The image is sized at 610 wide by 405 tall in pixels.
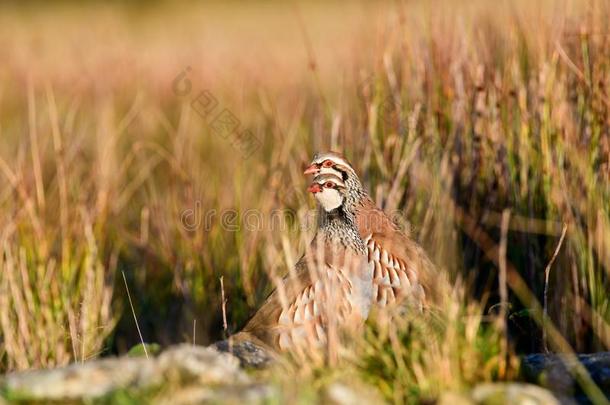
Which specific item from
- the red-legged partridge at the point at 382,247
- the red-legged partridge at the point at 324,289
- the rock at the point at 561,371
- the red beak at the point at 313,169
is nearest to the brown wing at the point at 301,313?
the red-legged partridge at the point at 324,289

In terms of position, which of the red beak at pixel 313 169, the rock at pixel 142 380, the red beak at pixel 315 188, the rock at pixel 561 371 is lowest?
the rock at pixel 561 371

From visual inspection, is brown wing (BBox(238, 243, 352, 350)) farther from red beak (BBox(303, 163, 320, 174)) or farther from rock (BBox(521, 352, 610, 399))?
rock (BBox(521, 352, 610, 399))

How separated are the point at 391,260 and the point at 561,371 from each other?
136cm

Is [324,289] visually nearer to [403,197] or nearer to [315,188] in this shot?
[315,188]

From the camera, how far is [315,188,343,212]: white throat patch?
4574 mm

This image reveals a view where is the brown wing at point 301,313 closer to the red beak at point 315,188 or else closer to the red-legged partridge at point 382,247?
the red-legged partridge at point 382,247

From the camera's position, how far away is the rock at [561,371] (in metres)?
3.18

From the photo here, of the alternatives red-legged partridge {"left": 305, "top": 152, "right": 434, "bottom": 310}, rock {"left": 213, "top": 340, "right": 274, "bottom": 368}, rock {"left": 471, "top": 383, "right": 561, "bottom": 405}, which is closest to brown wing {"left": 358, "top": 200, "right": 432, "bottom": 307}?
red-legged partridge {"left": 305, "top": 152, "right": 434, "bottom": 310}

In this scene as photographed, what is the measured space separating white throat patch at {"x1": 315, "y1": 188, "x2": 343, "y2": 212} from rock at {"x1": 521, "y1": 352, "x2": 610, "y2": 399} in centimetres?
130

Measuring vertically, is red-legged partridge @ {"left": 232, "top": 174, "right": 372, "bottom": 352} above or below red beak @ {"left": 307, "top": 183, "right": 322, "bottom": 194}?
below

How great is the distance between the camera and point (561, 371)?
3285 mm

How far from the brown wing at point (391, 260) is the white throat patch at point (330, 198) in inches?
6.7

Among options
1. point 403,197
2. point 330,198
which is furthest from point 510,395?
point 403,197

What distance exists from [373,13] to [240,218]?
5.72 ft
